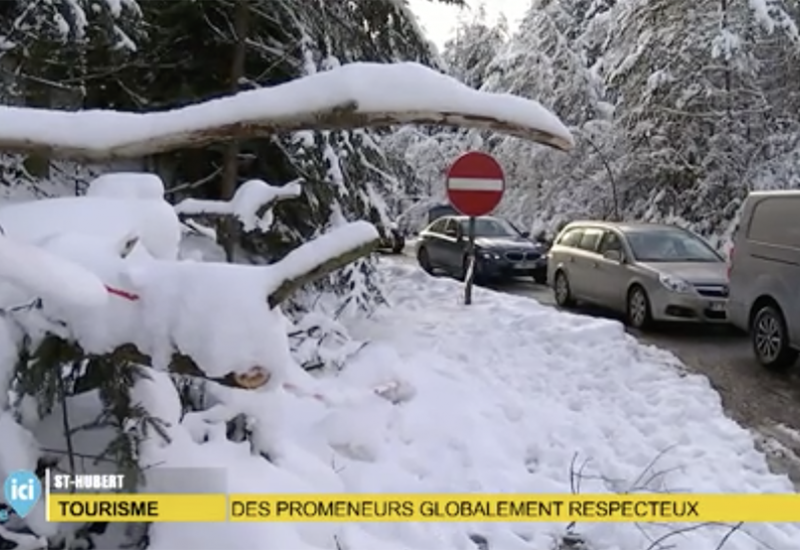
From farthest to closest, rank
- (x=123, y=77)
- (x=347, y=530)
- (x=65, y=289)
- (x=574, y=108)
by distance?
(x=574, y=108) < (x=123, y=77) < (x=347, y=530) < (x=65, y=289)

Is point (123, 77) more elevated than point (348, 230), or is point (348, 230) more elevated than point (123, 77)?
point (123, 77)

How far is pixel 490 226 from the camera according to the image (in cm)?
1820

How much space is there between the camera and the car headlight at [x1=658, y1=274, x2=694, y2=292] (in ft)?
33.1

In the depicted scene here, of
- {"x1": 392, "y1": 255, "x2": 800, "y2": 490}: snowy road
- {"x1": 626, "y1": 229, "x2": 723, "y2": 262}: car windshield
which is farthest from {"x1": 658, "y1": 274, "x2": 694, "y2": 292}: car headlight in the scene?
{"x1": 626, "y1": 229, "x2": 723, "y2": 262}: car windshield

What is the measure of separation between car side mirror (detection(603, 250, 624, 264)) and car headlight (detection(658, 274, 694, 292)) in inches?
40.2

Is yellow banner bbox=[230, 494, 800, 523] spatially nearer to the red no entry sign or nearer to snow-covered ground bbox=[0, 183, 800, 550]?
snow-covered ground bbox=[0, 183, 800, 550]

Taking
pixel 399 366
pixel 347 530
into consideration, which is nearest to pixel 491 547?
pixel 347 530

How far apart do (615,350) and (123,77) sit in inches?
192

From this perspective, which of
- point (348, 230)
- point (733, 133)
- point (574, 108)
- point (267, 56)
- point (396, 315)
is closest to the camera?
point (348, 230)

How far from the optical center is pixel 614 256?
1135 cm

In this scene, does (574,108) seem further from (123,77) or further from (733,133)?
(123,77)

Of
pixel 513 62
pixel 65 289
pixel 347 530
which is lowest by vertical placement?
pixel 347 530

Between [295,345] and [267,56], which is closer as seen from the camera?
[295,345]

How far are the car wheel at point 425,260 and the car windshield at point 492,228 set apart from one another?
137 cm
